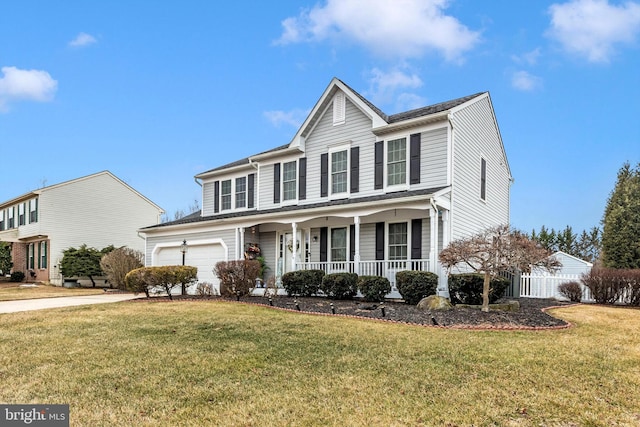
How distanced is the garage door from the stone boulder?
31.5ft

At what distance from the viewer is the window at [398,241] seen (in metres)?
14.6

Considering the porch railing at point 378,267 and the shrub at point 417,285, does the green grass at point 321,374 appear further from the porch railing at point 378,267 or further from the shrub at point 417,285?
the porch railing at point 378,267

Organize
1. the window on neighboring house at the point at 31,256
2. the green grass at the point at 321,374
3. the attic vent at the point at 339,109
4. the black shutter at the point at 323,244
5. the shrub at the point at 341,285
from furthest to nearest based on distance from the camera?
the window on neighboring house at the point at 31,256 < the attic vent at the point at 339,109 < the black shutter at the point at 323,244 < the shrub at the point at 341,285 < the green grass at the point at 321,374

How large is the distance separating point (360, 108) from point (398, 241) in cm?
512

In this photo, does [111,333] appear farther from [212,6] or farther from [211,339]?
[212,6]

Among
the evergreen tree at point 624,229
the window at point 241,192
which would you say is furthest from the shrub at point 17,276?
the evergreen tree at point 624,229

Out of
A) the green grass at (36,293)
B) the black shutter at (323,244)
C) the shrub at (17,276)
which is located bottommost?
the shrub at (17,276)

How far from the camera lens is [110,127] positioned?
2348 cm

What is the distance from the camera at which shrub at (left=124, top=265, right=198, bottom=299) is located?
1427 cm

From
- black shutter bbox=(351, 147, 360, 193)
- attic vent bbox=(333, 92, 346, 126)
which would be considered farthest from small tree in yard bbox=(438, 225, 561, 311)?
attic vent bbox=(333, 92, 346, 126)

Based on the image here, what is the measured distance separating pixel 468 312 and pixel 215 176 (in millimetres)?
14446

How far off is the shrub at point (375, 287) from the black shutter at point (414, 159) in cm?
365

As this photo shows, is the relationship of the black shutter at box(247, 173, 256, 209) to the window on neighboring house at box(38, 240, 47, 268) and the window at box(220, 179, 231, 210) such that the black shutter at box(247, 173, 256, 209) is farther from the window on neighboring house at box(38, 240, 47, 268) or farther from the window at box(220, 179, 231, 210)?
the window on neighboring house at box(38, 240, 47, 268)

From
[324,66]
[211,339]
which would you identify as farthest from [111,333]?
[324,66]
